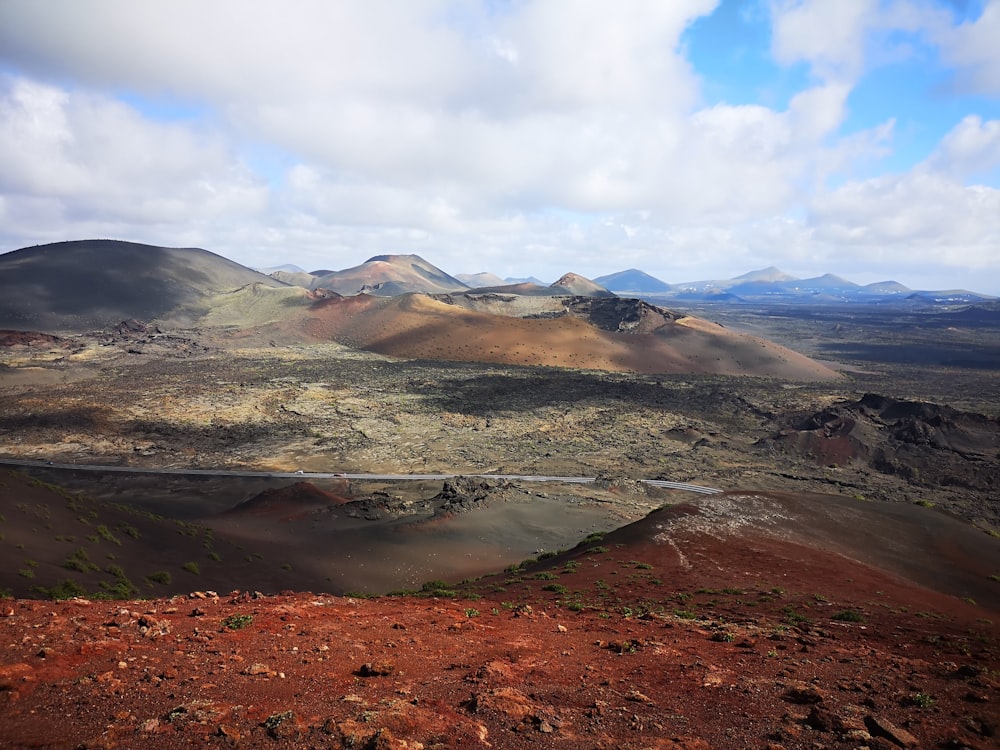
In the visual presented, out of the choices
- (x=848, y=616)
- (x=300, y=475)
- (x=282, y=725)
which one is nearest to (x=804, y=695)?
(x=848, y=616)

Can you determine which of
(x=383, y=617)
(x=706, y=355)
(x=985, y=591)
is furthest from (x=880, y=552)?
(x=706, y=355)

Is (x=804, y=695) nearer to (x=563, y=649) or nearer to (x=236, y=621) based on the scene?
(x=563, y=649)

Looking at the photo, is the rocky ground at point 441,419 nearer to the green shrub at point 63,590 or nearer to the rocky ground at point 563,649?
the rocky ground at point 563,649

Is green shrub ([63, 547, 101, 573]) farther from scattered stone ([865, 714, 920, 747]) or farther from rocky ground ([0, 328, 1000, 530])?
rocky ground ([0, 328, 1000, 530])

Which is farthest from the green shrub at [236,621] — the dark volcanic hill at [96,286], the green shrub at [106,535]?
the dark volcanic hill at [96,286]

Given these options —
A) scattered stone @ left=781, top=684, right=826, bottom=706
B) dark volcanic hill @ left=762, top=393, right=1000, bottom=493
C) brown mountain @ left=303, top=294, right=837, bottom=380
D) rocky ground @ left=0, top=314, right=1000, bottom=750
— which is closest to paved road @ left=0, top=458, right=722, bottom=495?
rocky ground @ left=0, top=314, right=1000, bottom=750
